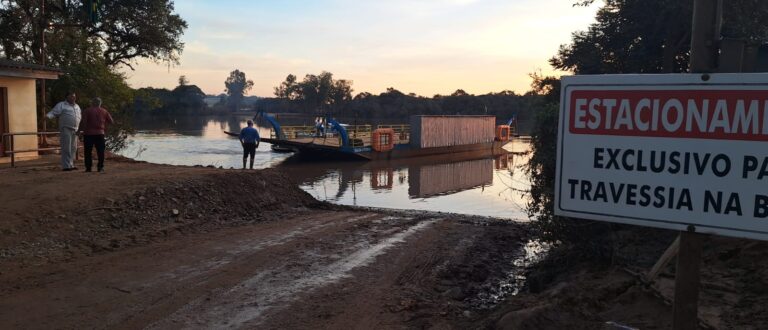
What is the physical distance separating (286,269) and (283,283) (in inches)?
23.0

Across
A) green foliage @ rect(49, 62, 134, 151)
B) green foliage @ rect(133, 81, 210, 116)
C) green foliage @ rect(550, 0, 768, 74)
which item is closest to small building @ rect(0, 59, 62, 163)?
green foliage @ rect(49, 62, 134, 151)

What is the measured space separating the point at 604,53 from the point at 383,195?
10.0m

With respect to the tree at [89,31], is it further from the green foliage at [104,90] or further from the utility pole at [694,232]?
the utility pole at [694,232]

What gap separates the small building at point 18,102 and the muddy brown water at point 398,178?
854cm

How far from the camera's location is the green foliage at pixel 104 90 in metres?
22.3

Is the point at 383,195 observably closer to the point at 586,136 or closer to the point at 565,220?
the point at 565,220

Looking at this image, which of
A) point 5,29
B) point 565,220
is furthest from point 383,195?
point 5,29

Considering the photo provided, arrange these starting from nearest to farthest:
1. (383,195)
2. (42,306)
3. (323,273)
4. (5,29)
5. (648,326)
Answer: (648,326) < (42,306) < (323,273) < (383,195) < (5,29)

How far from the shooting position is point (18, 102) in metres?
14.3

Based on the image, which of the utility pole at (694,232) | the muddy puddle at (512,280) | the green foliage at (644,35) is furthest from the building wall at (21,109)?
the utility pole at (694,232)

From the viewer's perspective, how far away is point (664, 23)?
10.5m

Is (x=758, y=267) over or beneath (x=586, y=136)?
beneath

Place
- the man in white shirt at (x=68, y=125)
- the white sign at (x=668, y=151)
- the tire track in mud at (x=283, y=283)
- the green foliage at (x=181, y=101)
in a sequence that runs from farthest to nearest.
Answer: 1. the green foliage at (x=181, y=101)
2. the man in white shirt at (x=68, y=125)
3. the tire track in mud at (x=283, y=283)
4. the white sign at (x=668, y=151)

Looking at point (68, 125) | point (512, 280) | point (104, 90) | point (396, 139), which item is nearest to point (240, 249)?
point (512, 280)
